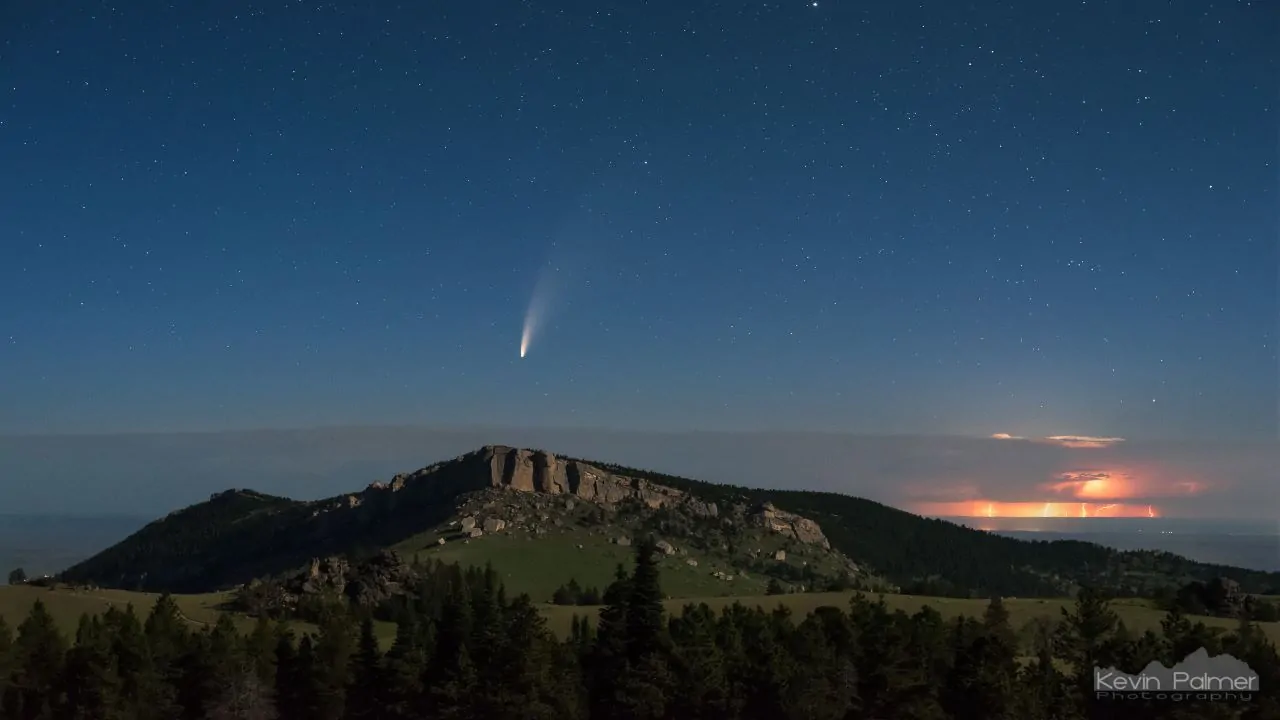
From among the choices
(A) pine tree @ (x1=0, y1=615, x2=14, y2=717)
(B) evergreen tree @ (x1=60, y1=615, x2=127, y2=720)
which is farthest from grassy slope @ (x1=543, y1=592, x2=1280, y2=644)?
(A) pine tree @ (x1=0, y1=615, x2=14, y2=717)

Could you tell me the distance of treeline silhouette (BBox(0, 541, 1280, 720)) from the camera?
6800 centimetres

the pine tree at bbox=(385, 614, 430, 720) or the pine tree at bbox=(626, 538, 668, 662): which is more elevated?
the pine tree at bbox=(626, 538, 668, 662)

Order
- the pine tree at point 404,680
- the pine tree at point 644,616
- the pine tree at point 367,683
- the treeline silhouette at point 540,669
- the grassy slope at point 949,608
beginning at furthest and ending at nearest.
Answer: the grassy slope at point 949,608
the pine tree at point 367,683
the pine tree at point 404,680
the pine tree at point 644,616
the treeline silhouette at point 540,669

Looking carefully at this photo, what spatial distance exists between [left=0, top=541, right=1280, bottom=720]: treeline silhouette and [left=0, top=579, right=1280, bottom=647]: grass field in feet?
91.1

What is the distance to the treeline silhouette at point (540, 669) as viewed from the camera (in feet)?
223

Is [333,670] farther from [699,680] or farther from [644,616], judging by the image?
[699,680]

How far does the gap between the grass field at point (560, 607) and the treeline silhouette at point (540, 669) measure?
91.1 ft

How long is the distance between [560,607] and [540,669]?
80.5m

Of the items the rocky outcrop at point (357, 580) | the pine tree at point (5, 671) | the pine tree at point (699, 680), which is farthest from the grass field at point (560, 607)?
the pine tree at point (699, 680)

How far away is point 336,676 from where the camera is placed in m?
76.4

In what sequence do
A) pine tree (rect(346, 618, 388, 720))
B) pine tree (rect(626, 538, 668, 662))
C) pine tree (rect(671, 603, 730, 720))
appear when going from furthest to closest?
pine tree (rect(346, 618, 388, 720))
pine tree (rect(626, 538, 668, 662))
pine tree (rect(671, 603, 730, 720))

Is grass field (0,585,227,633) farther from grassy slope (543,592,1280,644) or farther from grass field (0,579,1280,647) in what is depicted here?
grassy slope (543,592,1280,644)

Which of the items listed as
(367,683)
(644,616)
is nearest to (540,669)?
(644,616)

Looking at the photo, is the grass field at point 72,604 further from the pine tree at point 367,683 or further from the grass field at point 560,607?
the pine tree at point 367,683
